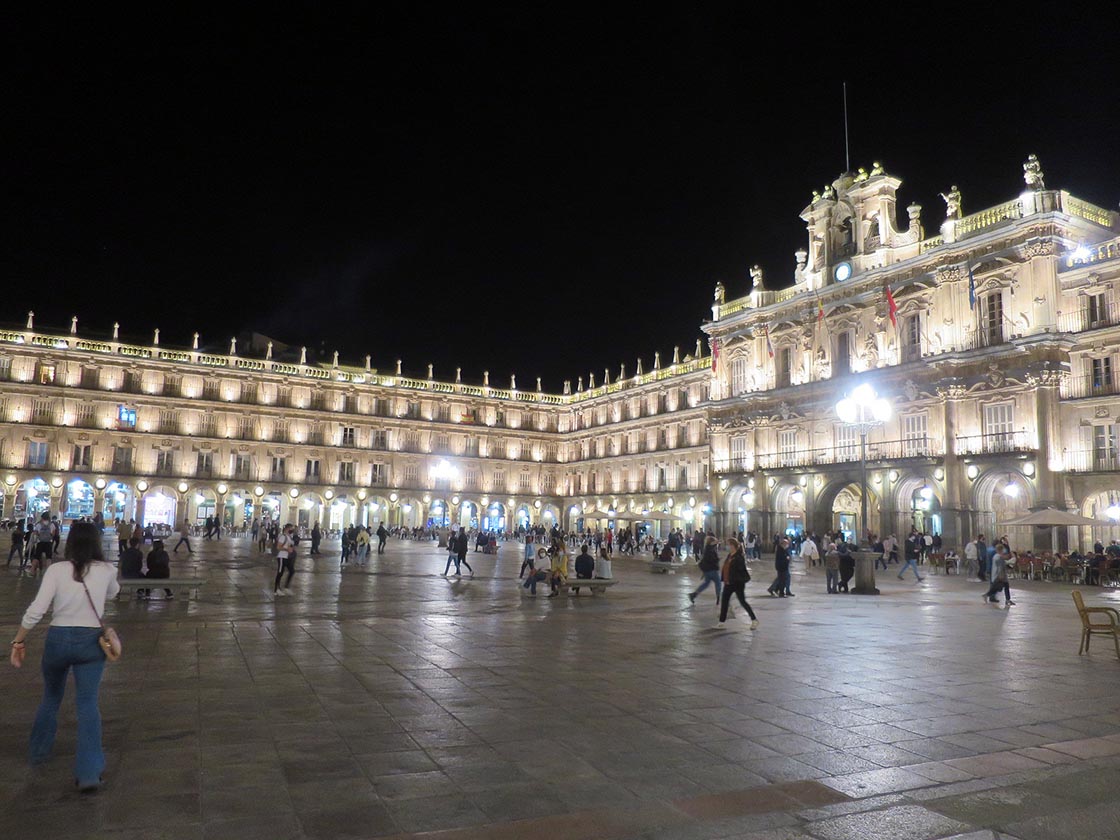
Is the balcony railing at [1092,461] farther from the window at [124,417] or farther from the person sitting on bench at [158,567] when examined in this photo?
the window at [124,417]

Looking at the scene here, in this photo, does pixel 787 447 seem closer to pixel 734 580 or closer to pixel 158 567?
pixel 734 580

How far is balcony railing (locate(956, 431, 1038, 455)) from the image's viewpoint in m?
30.1

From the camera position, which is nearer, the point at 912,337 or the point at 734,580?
the point at 734,580

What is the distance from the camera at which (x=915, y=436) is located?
34.7 metres

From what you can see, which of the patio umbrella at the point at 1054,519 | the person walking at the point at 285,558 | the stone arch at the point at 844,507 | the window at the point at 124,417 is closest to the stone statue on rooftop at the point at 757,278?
the stone arch at the point at 844,507

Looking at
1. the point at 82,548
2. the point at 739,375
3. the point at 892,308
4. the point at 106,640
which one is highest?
the point at 892,308

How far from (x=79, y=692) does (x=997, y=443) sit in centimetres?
3284

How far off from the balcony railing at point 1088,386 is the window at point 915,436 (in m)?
5.31

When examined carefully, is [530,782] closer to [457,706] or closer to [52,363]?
[457,706]

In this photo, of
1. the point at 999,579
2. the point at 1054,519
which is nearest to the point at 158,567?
the point at 999,579

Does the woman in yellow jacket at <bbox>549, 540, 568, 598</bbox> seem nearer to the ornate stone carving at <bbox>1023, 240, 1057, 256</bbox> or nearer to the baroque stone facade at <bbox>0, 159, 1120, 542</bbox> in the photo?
the baroque stone facade at <bbox>0, 159, 1120, 542</bbox>

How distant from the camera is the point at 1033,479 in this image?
1166 inches

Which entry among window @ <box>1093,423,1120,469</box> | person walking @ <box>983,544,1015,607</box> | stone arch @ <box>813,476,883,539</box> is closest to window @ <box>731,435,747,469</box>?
stone arch @ <box>813,476,883,539</box>

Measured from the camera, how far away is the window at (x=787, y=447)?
40438 mm
